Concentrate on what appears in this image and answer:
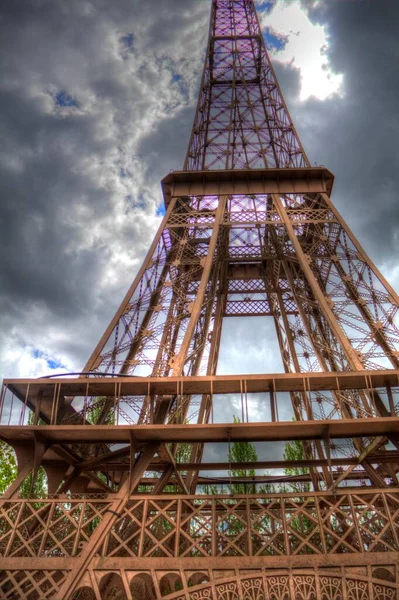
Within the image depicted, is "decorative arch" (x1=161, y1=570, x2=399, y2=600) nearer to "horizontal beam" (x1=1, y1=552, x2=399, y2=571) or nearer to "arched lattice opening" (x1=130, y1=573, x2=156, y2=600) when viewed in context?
"horizontal beam" (x1=1, y1=552, x2=399, y2=571)

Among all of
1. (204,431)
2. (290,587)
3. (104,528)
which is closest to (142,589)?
(104,528)

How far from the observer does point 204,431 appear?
531 inches

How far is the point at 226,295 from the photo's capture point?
28109 mm

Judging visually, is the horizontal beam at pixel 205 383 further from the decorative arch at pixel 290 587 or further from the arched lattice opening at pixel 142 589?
the arched lattice opening at pixel 142 589

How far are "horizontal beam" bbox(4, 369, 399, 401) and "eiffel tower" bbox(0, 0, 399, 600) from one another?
64 mm

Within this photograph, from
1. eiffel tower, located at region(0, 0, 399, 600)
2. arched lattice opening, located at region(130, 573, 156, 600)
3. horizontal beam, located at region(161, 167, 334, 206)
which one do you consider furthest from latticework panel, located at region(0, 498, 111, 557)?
horizontal beam, located at region(161, 167, 334, 206)

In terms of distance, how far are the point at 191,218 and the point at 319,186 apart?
610cm

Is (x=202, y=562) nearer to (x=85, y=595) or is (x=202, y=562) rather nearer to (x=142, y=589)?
(x=85, y=595)

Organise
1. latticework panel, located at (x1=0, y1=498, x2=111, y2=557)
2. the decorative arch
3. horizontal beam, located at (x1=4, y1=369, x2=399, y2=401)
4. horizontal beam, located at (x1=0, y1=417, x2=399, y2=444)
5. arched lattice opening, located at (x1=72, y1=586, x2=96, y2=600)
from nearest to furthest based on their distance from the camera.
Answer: the decorative arch → latticework panel, located at (x1=0, y1=498, x2=111, y2=557) → horizontal beam, located at (x1=0, y1=417, x2=399, y2=444) → horizontal beam, located at (x1=4, y1=369, x2=399, y2=401) → arched lattice opening, located at (x1=72, y1=586, x2=96, y2=600)

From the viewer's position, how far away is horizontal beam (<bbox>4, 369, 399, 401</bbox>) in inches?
567

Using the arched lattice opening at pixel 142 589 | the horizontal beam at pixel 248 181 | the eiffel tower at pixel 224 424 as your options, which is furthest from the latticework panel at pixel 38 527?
the horizontal beam at pixel 248 181

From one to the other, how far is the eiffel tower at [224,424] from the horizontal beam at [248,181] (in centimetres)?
7

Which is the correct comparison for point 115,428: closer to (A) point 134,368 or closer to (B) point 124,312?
(A) point 134,368

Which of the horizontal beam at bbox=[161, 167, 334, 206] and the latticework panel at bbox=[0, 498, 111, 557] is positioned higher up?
the horizontal beam at bbox=[161, 167, 334, 206]
